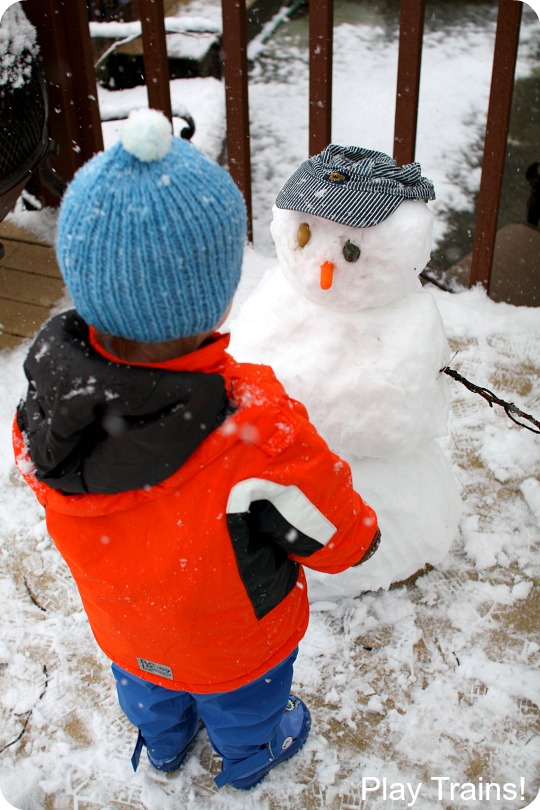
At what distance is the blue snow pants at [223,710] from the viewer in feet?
5.04

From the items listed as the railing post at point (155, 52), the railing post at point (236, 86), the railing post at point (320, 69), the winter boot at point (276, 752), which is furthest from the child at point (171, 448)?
the railing post at point (155, 52)

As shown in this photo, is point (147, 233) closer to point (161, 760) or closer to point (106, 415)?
point (106, 415)

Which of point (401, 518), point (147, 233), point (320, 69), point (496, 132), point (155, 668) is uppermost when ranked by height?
point (147, 233)

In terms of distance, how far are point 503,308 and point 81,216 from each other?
2375 millimetres

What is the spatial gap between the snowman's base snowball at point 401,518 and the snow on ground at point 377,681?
0.09 m

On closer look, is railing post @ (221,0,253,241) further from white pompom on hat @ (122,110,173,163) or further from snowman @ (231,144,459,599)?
A: white pompom on hat @ (122,110,173,163)

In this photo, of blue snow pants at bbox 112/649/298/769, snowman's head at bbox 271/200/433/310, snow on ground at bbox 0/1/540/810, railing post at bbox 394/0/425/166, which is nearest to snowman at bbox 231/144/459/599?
snowman's head at bbox 271/200/433/310

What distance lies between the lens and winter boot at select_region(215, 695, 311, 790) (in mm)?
1692

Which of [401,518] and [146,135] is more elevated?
[146,135]

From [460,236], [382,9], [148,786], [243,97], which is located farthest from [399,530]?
[382,9]

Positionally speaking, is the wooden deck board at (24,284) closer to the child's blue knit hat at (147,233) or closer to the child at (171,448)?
the child at (171,448)

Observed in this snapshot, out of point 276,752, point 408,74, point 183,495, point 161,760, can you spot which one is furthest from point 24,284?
point 183,495

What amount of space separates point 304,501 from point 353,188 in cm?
77

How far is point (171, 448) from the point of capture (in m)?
1.09
